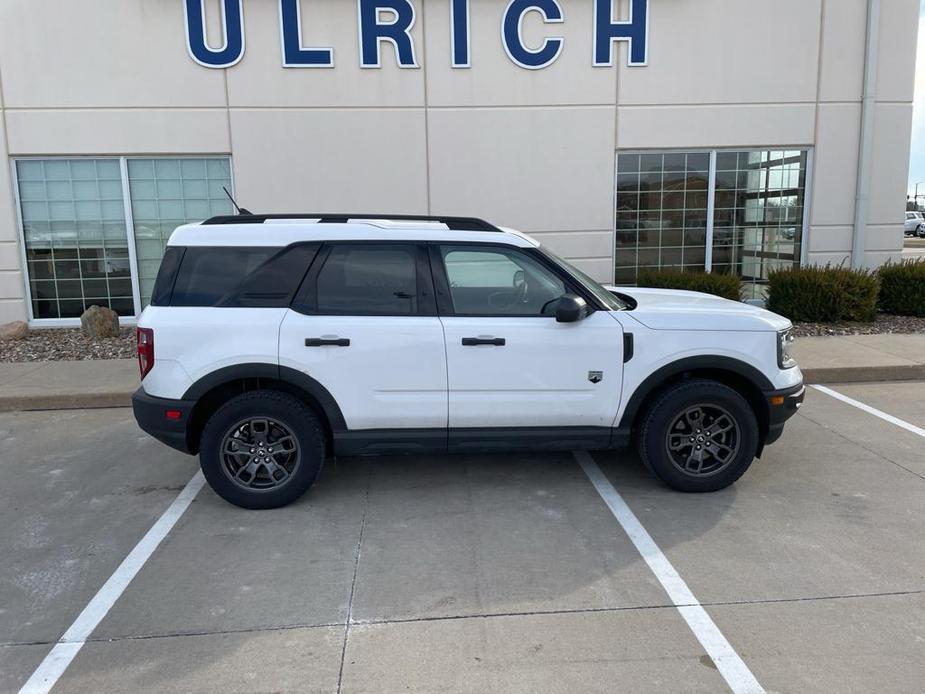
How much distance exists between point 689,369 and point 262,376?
278cm

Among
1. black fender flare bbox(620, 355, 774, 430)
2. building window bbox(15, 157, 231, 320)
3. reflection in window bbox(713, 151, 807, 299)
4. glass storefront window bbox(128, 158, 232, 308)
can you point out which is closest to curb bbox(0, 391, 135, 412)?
glass storefront window bbox(128, 158, 232, 308)

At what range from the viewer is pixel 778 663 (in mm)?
2875

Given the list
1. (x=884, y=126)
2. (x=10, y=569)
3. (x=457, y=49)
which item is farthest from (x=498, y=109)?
(x=10, y=569)

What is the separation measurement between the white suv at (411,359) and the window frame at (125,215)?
653cm

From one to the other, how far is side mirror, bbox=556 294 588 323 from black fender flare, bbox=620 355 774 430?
66cm

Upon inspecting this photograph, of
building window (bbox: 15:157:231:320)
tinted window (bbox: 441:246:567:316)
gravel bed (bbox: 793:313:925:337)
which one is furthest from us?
building window (bbox: 15:157:231:320)

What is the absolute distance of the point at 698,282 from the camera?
390 inches

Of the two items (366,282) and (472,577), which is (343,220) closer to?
(366,282)

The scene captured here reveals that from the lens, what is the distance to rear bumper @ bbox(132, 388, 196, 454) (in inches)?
171

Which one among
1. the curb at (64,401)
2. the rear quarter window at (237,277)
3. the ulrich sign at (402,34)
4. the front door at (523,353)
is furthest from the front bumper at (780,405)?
the ulrich sign at (402,34)

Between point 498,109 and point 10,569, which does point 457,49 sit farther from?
point 10,569

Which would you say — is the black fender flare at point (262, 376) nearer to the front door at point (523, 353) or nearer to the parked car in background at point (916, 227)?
the front door at point (523, 353)

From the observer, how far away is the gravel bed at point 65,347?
895 centimetres

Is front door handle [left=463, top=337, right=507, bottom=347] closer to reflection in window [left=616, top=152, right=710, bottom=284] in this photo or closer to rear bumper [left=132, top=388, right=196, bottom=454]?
rear bumper [left=132, top=388, right=196, bottom=454]
